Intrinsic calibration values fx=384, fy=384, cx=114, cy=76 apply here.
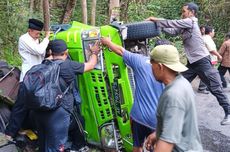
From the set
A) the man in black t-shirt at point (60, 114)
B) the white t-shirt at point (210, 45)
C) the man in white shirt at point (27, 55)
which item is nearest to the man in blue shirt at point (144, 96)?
the man in black t-shirt at point (60, 114)

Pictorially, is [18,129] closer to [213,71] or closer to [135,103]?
[135,103]

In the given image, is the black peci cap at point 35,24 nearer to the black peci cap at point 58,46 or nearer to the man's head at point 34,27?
the man's head at point 34,27

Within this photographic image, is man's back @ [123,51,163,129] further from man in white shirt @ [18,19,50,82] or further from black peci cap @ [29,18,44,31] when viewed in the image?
black peci cap @ [29,18,44,31]

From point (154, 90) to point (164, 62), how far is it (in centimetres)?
163

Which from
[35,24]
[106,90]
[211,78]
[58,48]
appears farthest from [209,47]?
[58,48]

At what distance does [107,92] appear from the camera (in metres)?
5.01

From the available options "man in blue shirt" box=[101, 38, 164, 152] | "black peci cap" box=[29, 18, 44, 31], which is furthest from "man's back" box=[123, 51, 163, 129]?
"black peci cap" box=[29, 18, 44, 31]

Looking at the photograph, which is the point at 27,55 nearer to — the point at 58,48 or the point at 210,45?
the point at 58,48

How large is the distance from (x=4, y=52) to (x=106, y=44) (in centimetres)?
630

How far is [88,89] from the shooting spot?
5.11 m

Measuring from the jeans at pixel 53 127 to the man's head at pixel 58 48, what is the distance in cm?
67

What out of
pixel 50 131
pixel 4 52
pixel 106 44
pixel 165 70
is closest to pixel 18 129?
pixel 50 131

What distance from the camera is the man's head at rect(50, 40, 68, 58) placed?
4.64 meters

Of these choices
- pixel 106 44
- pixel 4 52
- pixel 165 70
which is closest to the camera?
pixel 165 70
